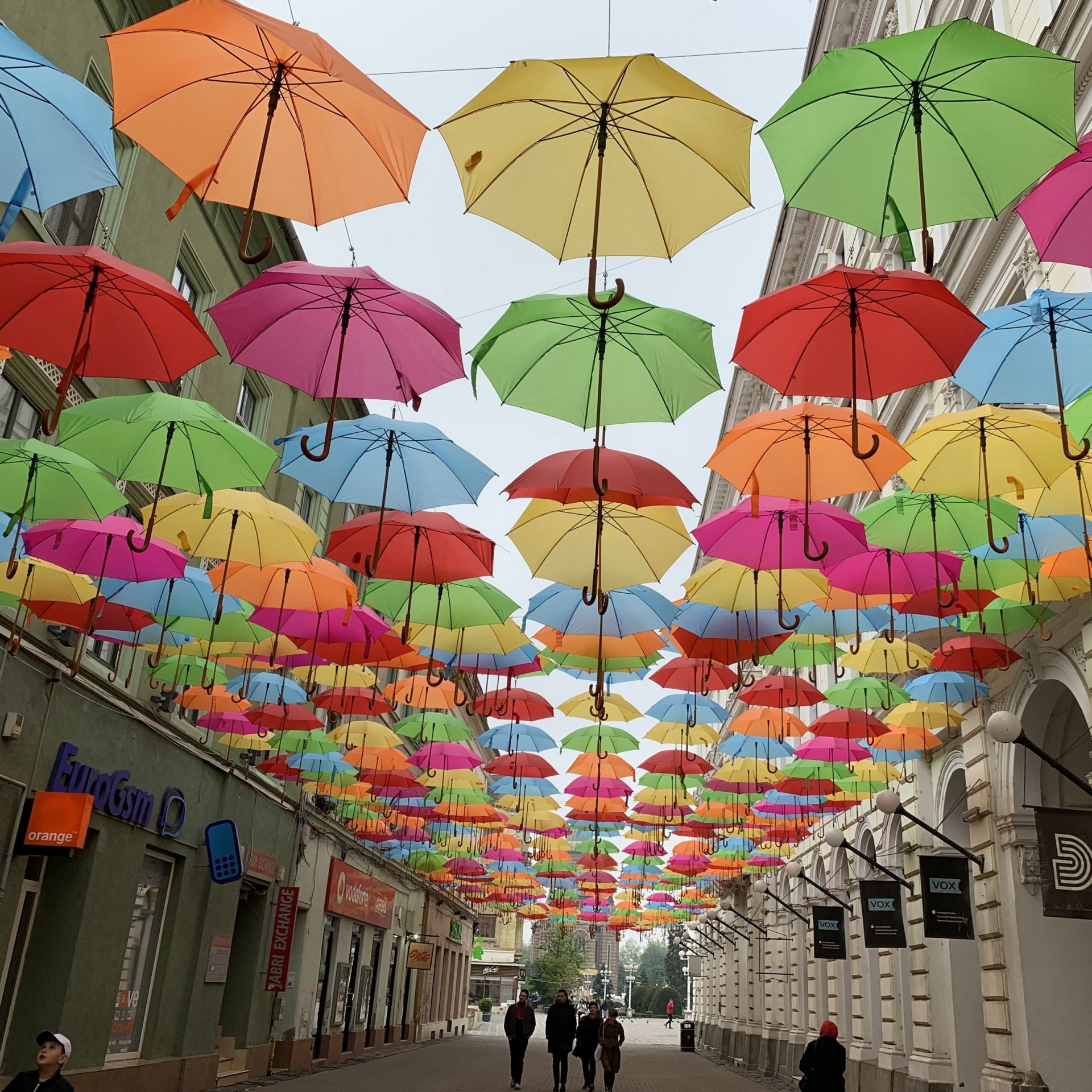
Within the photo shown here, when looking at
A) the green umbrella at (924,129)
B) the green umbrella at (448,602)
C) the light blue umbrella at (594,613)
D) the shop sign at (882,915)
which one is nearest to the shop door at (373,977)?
the shop sign at (882,915)

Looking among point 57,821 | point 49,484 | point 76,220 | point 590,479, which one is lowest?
point 57,821

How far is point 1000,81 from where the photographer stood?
6340 millimetres

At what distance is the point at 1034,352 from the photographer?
8.27 meters

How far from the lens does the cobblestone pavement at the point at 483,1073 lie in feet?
72.2

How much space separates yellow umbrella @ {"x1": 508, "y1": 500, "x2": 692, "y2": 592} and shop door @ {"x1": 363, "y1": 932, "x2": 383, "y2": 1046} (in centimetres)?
2612

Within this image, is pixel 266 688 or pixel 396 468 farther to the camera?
pixel 266 688

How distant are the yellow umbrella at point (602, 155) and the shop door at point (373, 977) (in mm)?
31075

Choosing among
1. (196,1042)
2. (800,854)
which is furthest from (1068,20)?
(800,854)

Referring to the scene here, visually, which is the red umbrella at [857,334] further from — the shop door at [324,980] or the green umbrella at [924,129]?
the shop door at [324,980]

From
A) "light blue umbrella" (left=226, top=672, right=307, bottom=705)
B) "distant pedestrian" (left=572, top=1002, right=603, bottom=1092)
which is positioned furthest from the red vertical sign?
"light blue umbrella" (left=226, top=672, right=307, bottom=705)

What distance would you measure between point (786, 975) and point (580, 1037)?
46.1 feet

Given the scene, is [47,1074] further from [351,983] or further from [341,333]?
[351,983]

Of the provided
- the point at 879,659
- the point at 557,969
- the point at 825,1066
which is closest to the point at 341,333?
the point at 879,659

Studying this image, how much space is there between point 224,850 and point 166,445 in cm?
1054
